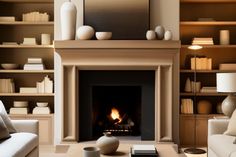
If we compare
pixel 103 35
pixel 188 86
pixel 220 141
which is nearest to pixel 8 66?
pixel 103 35

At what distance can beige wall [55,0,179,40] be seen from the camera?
5.79 metres

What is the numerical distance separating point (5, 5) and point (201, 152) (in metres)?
3.75

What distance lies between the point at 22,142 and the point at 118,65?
2.08 meters

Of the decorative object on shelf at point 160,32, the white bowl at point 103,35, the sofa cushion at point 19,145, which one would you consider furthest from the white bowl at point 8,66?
the decorative object on shelf at point 160,32

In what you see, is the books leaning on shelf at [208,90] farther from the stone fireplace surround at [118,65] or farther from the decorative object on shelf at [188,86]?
the stone fireplace surround at [118,65]

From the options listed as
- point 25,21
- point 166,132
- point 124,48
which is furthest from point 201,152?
point 25,21

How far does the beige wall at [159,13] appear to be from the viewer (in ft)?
19.0

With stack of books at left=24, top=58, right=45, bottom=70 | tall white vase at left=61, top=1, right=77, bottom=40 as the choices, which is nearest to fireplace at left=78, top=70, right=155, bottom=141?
tall white vase at left=61, top=1, right=77, bottom=40

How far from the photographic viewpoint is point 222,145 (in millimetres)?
3916

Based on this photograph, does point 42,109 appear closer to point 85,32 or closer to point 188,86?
point 85,32

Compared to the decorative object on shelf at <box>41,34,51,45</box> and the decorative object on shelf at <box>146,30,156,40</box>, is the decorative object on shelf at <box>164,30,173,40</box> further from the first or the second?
the decorative object on shelf at <box>41,34,51,45</box>

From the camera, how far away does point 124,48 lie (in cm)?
546

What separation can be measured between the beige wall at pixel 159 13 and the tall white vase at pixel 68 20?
232mm

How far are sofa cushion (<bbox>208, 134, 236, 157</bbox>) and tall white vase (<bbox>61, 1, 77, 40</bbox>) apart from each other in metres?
2.40
